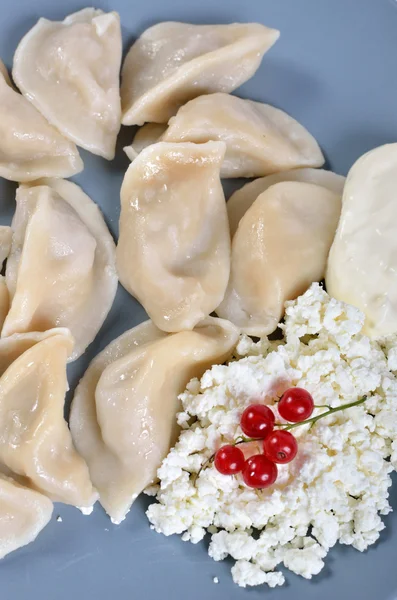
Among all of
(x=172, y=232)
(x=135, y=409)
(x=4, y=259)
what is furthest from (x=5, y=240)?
→ (x=135, y=409)

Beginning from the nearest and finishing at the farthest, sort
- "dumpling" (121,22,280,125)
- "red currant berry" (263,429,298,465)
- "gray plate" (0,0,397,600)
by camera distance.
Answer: "red currant berry" (263,429,298,465) → "gray plate" (0,0,397,600) → "dumpling" (121,22,280,125)

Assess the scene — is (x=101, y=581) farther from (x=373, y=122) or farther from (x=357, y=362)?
(x=373, y=122)

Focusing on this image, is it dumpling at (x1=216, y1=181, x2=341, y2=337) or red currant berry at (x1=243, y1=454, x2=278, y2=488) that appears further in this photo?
dumpling at (x1=216, y1=181, x2=341, y2=337)

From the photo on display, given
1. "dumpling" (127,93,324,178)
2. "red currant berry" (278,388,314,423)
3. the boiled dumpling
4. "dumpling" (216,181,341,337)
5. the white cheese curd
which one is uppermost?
"dumpling" (127,93,324,178)

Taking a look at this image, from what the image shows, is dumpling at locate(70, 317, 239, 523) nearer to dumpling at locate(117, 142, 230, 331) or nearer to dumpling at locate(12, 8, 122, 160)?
dumpling at locate(117, 142, 230, 331)

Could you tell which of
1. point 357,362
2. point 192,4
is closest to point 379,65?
point 192,4

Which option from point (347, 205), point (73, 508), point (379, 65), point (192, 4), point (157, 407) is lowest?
point (73, 508)

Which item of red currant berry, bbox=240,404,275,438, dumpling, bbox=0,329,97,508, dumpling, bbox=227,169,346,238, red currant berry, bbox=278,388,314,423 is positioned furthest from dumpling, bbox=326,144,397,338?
dumpling, bbox=0,329,97,508
